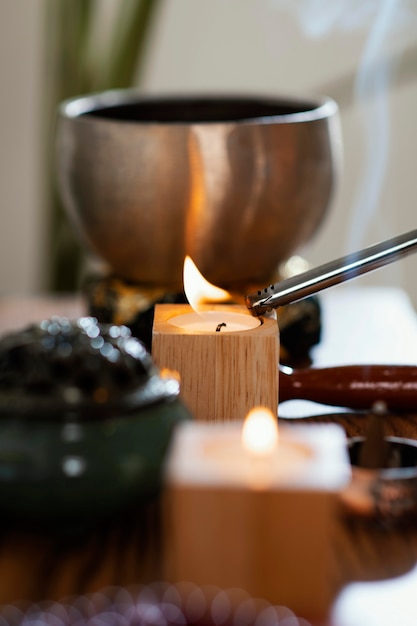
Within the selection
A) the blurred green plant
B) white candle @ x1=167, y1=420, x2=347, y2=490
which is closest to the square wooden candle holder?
white candle @ x1=167, y1=420, x2=347, y2=490

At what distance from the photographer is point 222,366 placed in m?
0.61

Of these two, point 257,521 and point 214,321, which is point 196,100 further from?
point 257,521

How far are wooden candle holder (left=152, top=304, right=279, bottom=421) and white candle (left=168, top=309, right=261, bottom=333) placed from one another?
0.04ft

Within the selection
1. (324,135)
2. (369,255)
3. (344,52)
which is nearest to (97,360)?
(369,255)

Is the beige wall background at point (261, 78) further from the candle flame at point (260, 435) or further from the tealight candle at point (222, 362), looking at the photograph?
the candle flame at point (260, 435)

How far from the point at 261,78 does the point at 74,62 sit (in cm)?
57

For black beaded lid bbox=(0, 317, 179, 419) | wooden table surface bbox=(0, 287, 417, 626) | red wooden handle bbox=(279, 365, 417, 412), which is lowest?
wooden table surface bbox=(0, 287, 417, 626)

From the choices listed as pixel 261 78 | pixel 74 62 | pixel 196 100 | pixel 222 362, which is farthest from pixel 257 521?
pixel 261 78

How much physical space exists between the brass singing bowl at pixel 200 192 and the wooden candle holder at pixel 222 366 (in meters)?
0.35

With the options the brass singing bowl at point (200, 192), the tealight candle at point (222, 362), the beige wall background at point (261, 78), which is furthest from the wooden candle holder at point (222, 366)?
the beige wall background at point (261, 78)

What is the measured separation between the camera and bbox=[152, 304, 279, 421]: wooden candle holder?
0.60 meters

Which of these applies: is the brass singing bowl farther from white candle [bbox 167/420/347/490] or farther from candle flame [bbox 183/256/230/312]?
white candle [bbox 167/420/347/490]

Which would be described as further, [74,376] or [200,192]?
[200,192]

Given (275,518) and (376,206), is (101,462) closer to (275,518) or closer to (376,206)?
(275,518)
